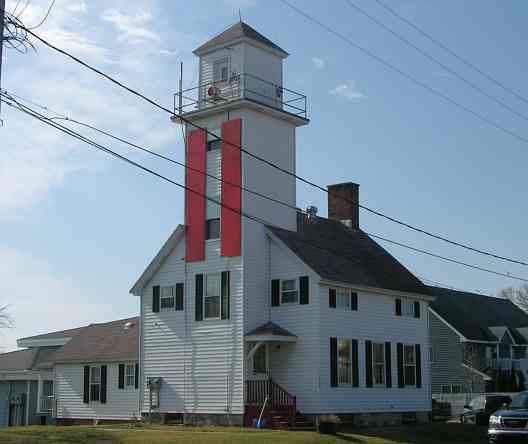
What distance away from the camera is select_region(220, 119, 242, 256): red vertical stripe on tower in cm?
3344

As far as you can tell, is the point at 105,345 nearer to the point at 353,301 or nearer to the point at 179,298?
the point at 179,298

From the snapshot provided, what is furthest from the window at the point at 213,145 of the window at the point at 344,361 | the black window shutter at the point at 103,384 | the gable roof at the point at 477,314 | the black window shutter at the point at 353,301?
the gable roof at the point at 477,314

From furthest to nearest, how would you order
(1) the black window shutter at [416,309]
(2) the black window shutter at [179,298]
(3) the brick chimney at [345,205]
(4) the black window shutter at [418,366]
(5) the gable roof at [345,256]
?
(3) the brick chimney at [345,205]
(1) the black window shutter at [416,309]
(4) the black window shutter at [418,366]
(2) the black window shutter at [179,298]
(5) the gable roof at [345,256]

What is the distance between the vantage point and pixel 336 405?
3303cm

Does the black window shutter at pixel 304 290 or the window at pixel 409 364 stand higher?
the black window shutter at pixel 304 290

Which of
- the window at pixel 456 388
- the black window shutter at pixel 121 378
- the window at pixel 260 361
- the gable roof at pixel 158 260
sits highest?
the gable roof at pixel 158 260

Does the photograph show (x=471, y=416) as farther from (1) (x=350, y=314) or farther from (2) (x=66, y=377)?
(2) (x=66, y=377)

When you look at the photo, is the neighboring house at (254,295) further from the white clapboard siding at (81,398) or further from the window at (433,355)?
the window at (433,355)

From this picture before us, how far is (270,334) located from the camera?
32062 millimetres

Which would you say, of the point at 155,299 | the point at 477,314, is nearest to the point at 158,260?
the point at 155,299

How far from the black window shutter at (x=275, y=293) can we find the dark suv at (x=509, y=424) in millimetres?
9894

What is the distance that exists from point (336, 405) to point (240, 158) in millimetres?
10224

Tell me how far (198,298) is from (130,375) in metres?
7.27

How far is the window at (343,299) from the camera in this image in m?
34.0
